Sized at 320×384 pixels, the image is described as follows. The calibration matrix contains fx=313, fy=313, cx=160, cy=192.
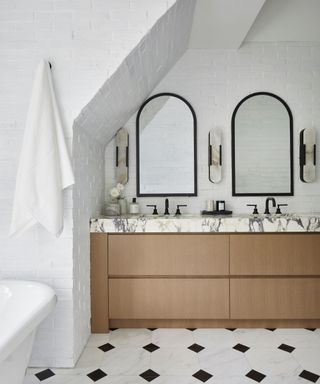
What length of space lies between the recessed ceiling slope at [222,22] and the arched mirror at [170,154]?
580 mm

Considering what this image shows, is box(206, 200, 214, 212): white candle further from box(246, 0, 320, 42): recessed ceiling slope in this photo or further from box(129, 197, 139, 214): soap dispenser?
box(246, 0, 320, 42): recessed ceiling slope

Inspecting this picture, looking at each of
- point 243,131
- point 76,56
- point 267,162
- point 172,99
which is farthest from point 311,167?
point 76,56

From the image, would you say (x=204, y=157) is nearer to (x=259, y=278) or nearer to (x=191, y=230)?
(x=191, y=230)

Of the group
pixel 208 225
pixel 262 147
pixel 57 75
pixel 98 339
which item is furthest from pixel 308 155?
pixel 98 339

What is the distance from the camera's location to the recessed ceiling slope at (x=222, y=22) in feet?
7.64

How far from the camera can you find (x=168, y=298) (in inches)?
99.6

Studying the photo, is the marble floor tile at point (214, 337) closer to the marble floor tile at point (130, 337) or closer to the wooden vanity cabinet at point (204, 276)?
the wooden vanity cabinet at point (204, 276)

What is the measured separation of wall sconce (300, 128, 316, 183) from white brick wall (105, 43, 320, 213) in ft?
0.20

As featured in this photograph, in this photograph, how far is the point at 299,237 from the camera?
8.21 feet

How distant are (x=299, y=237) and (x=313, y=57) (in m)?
1.85

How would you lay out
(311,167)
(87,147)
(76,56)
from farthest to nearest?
(311,167) → (87,147) → (76,56)

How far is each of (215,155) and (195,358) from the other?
1788 millimetres

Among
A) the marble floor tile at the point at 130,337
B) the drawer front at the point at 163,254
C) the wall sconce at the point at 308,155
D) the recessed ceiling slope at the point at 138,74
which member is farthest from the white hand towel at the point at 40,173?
the wall sconce at the point at 308,155

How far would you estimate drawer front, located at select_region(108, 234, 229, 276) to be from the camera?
2518mm
